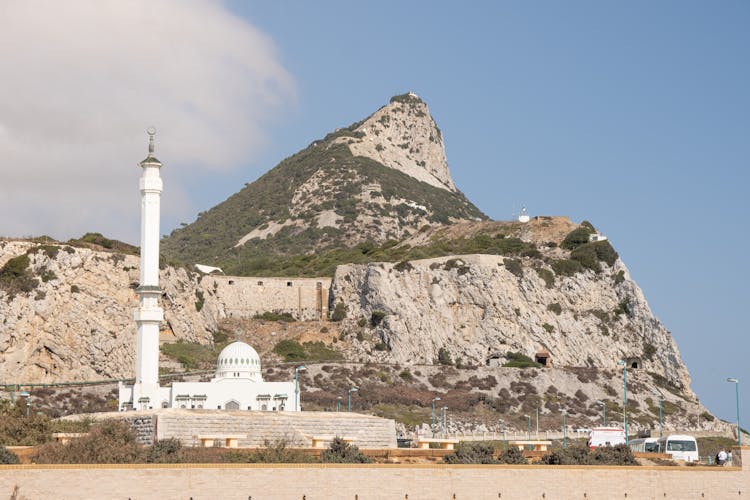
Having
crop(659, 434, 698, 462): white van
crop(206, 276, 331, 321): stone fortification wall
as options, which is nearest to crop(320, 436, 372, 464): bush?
crop(659, 434, 698, 462): white van

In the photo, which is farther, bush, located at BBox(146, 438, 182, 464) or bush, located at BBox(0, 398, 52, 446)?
bush, located at BBox(0, 398, 52, 446)

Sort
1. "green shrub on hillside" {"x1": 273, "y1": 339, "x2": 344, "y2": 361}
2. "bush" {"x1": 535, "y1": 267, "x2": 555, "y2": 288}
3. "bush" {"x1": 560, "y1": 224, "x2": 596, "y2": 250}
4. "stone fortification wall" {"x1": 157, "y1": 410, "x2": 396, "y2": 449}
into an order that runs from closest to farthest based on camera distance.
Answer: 1. "stone fortification wall" {"x1": 157, "y1": 410, "x2": 396, "y2": 449}
2. "green shrub on hillside" {"x1": 273, "y1": 339, "x2": 344, "y2": 361}
3. "bush" {"x1": 535, "y1": 267, "x2": 555, "y2": 288}
4. "bush" {"x1": 560, "y1": 224, "x2": 596, "y2": 250}

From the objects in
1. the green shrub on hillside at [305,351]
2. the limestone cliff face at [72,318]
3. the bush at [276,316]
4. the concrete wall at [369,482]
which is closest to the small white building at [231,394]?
the limestone cliff face at [72,318]

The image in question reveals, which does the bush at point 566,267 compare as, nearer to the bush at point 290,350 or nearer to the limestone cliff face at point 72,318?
the bush at point 290,350

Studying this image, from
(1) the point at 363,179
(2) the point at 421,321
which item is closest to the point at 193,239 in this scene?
(1) the point at 363,179

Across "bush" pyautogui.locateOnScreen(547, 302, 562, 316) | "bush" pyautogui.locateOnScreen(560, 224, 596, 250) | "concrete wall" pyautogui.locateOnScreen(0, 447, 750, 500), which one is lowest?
"concrete wall" pyautogui.locateOnScreen(0, 447, 750, 500)

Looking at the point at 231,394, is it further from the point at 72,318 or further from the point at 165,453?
the point at 72,318

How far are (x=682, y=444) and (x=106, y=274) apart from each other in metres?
62.4

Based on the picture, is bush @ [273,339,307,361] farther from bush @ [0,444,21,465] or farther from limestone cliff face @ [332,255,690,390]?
bush @ [0,444,21,465]

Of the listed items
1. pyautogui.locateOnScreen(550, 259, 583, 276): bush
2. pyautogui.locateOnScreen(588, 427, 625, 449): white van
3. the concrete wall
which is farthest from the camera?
pyautogui.locateOnScreen(550, 259, 583, 276): bush

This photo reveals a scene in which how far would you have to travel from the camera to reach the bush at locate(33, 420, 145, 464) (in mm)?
41156

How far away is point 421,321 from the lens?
117 m

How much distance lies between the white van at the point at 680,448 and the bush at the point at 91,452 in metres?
25.4

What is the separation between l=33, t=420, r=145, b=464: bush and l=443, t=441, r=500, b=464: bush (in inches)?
467
